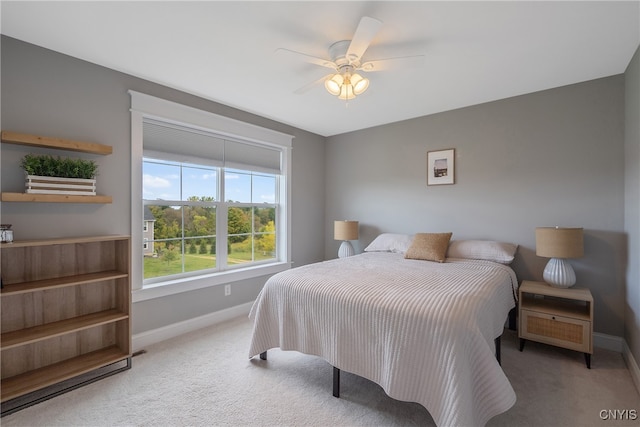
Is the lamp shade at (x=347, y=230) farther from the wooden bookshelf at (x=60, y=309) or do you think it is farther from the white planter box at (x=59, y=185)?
the white planter box at (x=59, y=185)

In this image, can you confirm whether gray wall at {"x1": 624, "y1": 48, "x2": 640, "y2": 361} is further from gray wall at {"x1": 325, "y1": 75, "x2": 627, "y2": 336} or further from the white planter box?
the white planter box

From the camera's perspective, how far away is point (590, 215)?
2.55 meters

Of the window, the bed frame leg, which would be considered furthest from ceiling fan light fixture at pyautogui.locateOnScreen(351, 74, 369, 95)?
the bed frame leg

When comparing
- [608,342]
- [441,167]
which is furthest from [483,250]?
[608,342]

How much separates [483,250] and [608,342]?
124 centimetres

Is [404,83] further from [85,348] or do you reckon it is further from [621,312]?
[85,348]

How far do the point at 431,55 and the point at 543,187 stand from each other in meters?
1.81

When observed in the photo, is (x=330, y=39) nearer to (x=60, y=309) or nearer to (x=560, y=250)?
(x=560, y=250)

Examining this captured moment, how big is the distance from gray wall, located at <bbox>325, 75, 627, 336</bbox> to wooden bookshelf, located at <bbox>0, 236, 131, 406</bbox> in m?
3.00

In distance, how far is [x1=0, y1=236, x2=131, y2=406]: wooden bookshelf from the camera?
182cm

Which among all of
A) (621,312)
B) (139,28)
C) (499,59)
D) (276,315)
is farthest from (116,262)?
(621,312)

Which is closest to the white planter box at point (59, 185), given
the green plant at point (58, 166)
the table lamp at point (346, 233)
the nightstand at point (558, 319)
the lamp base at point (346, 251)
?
the green plant at point (58, 166)

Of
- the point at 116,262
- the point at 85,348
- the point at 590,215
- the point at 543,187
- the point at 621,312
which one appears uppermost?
the point at 543,187

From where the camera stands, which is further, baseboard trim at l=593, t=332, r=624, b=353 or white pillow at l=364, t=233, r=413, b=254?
white pillow at l=364, t=233, r=413, b=254
